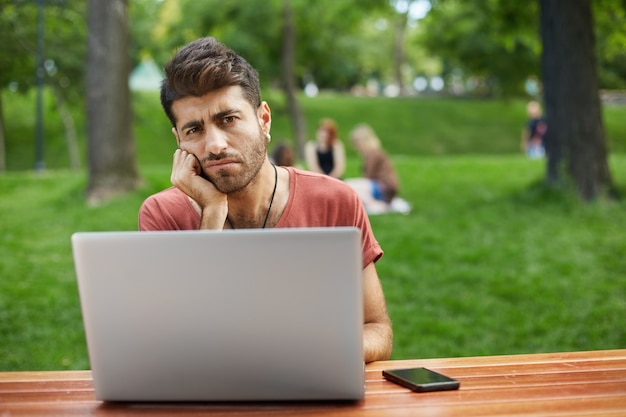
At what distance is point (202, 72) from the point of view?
2613 millimetres

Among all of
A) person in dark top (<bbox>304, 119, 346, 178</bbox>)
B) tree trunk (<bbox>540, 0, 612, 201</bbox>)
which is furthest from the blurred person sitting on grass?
tree trunk (<bbox>540, 0, 612, 201</bbox>)

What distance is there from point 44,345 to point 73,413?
506 cm

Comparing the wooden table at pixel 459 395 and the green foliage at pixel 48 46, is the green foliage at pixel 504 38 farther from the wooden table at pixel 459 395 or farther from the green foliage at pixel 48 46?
the wooden table at pixel 459 395

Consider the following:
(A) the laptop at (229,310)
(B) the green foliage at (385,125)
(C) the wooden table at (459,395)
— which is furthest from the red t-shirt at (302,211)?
(B) the green foliage at (385,125)

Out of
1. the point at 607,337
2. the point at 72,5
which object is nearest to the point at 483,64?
the point at 72,5

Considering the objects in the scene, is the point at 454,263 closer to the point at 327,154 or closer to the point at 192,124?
the point at 327,154

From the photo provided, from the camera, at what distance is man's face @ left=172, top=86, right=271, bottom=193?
2.66 meters

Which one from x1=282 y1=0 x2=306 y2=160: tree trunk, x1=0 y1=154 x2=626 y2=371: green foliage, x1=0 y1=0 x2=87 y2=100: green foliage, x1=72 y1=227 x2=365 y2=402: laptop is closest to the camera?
x1=72 y1=227 x2=365 y2=402: laptop

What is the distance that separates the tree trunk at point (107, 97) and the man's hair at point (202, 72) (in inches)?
357

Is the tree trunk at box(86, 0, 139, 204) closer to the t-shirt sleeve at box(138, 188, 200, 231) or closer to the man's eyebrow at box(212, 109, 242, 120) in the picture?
the t-shirt sleeve at box(138, 188, 200, 231)

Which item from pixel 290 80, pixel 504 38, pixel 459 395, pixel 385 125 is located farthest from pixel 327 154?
pixel 385 125

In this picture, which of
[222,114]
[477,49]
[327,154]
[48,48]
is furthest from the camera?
[477,49]

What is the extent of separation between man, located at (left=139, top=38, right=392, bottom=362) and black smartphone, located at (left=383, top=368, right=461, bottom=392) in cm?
37

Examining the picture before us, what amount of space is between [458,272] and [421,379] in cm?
627
